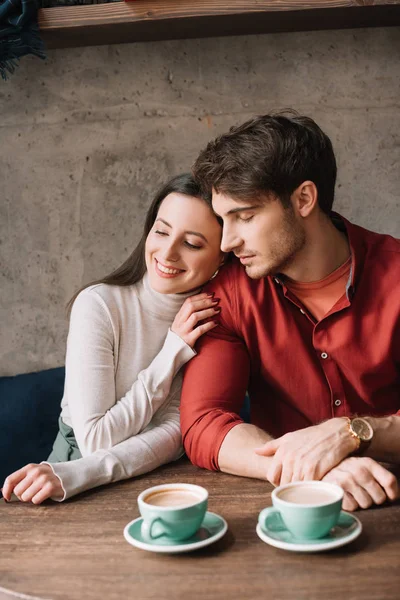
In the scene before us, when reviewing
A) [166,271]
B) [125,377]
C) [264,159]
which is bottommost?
[125,377]

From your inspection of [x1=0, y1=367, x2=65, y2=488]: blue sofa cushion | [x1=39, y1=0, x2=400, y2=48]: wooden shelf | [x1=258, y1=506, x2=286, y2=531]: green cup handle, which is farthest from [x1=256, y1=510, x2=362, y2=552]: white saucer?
[x1=39, y1=0, x2=400, y2=48]: wooden shelf

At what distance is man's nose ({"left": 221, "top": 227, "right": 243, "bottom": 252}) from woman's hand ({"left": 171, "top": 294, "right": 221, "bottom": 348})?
0.50 feet

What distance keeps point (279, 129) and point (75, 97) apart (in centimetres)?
90

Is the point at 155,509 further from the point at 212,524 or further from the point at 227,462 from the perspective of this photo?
the point at 227,462

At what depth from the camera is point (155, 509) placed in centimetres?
111

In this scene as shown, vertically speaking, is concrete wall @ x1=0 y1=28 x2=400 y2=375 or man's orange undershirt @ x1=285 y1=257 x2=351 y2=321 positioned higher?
concrete wall @ x1=0 y1=28 x2=400 y2=375

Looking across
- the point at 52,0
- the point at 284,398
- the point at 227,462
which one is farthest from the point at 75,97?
the point at 227,462

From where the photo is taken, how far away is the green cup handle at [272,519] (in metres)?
1.18

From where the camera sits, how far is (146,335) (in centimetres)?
192

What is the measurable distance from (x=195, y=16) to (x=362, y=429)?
125 cm

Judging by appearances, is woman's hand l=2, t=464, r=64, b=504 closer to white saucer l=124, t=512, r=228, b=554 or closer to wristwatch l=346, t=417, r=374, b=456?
white saucer l=124, t=512, r=228, b=554

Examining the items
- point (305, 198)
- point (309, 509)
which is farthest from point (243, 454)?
point (305, 198)

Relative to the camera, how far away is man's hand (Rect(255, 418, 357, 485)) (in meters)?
1.41

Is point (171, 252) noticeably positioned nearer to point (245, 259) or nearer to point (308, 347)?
point (245, 259)
